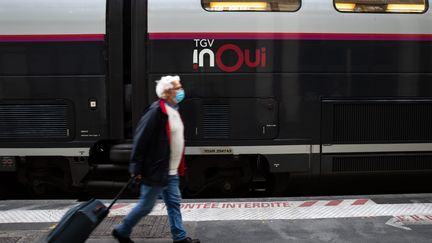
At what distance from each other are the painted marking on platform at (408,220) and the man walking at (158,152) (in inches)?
79.4

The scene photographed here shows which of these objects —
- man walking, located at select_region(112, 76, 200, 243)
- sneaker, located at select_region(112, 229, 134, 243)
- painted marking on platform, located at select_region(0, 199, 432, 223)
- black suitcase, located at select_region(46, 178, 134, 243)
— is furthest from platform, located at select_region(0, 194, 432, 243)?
black suitcase, located at select_region(46, 178, 134, 243)

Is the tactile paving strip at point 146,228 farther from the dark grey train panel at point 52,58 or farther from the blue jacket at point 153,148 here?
the dark grey train panel at point 52,58

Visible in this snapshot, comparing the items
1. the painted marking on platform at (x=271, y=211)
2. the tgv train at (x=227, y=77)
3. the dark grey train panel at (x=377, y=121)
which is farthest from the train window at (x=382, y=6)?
the painted marking on platform at (x=271, y=211)

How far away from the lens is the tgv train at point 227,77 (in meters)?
5.23

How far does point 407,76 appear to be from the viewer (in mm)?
5488

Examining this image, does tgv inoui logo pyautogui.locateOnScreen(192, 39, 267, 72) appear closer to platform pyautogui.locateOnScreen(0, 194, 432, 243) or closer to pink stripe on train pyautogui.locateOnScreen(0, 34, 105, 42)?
pink stripe on train pyautogui.locateOnScreen(0, 34, 105, 42)

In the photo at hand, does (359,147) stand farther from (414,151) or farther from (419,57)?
(419,57)

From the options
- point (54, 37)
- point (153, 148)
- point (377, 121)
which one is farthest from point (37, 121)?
point (377, 121)

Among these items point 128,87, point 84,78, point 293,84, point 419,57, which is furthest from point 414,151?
point 84,78

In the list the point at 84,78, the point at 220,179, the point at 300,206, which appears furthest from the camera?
the point at 220,179

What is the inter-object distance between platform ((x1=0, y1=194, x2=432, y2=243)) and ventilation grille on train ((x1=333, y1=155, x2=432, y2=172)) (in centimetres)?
48

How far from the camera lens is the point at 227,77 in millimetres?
5285

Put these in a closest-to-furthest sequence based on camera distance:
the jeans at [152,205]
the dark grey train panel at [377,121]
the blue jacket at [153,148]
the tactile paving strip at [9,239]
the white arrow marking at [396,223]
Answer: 1. the blue jacket at [153,148]
2. the jeans at [152,205]
3. the tactile paving strip at [9,239]
4. the white arrow marking at [396,223]
5. the dark grey train panel at [377,121]

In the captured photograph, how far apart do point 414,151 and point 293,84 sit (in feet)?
5.67
